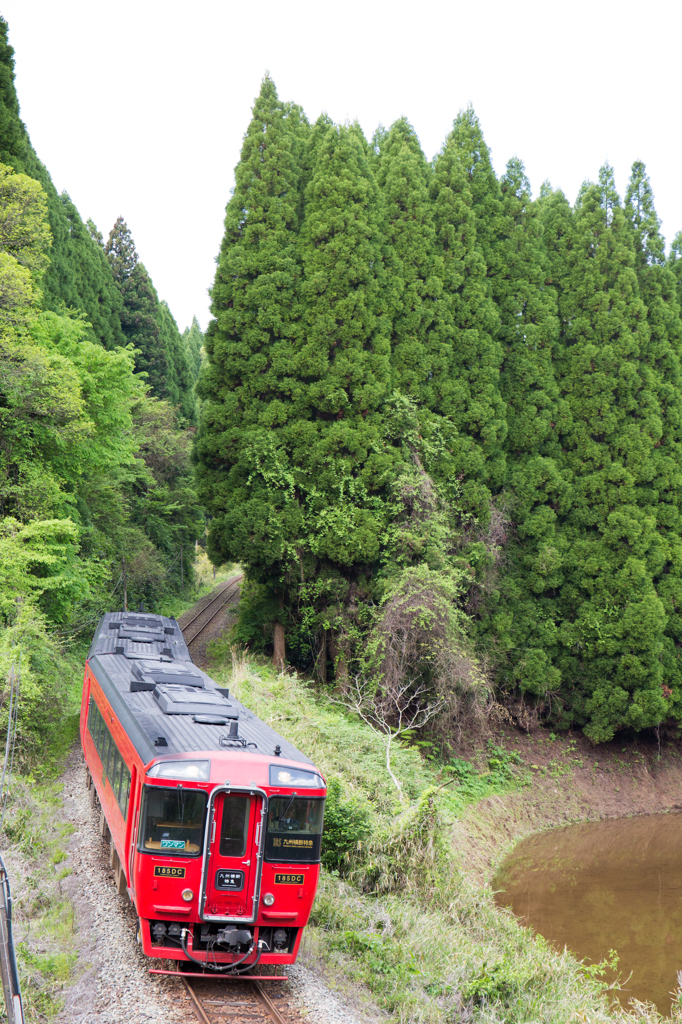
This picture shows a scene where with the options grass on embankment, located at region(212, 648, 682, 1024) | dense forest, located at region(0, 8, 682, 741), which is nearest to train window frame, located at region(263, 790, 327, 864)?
grass on embankment, located at region(212, 648, 682, 1024)

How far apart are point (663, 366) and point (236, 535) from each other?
47.7 feet

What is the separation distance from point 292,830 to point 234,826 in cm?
63

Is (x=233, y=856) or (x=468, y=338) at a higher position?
(x=468, y=338)

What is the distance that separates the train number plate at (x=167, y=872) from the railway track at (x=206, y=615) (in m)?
17.0

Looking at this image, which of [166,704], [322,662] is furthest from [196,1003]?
[322,662]

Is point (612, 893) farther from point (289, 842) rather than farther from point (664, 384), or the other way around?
point (664, 384)

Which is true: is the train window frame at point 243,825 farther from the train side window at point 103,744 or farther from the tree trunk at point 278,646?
the tree trunk at point 278,646

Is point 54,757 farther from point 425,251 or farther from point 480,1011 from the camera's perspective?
point 425,251

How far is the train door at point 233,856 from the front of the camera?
7.95 metres

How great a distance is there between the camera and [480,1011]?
Answer: 855cm

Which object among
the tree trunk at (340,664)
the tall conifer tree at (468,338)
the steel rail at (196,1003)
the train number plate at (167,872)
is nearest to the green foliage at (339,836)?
the steel rail at (196,1003)

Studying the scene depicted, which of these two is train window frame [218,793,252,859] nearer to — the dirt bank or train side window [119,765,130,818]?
train side window [119,765,130,818]

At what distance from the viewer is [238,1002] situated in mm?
7852

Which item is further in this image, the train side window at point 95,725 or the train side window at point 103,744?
the train side window at point 95,725
